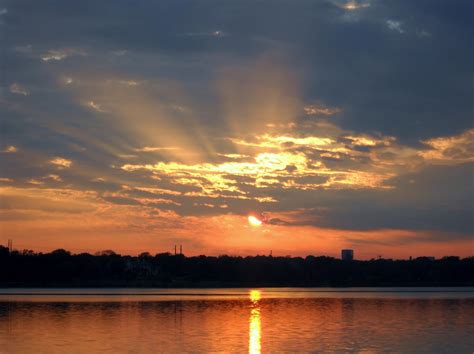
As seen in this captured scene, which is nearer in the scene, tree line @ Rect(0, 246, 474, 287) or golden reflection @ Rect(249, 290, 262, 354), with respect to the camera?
golden reflection @ Rect(249, 290, 262, 354)

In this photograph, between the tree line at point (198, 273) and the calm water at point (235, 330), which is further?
the tree line at point (198, 273)

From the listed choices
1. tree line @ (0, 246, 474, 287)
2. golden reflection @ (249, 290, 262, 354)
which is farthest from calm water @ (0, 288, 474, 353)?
tree line @ (0, 246, 474, 287)

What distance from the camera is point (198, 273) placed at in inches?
7549

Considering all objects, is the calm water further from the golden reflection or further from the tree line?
the tree line

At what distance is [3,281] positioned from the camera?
17588 centimetres

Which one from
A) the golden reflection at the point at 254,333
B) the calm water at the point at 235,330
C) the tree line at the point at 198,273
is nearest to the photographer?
the golden reflection at the point at 254,333

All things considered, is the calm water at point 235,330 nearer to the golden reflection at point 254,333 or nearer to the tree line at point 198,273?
the golden reflection at point 254,333

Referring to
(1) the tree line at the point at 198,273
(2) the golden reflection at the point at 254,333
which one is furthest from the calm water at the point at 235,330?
(1) the tree line at the point at 198,273

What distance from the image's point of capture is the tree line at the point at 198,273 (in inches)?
6978

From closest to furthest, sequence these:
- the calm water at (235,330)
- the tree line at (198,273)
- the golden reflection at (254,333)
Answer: the golden reflection at (254,333), the calm water at (235,330), the tree line at (198,273)

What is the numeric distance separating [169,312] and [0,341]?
92.3ft

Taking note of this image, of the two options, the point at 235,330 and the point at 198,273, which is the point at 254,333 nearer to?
the point at 235,330

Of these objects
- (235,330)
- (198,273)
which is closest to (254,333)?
(235,330)

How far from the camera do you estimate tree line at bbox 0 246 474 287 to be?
177m
